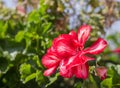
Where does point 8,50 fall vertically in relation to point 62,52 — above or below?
below

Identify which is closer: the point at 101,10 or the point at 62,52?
the point at 62,52

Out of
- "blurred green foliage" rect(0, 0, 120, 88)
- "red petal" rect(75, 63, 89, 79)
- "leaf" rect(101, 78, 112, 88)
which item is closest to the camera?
"red petal" rect(75, 63, 89, 79)

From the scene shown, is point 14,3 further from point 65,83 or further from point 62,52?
point 62,52

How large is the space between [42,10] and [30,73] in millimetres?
526

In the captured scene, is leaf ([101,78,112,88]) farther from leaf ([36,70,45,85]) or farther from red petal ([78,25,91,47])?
leaf ([36,70,45,85])

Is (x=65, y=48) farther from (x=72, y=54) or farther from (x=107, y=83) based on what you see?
(x=107, y=83)

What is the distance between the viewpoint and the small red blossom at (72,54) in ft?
4.09

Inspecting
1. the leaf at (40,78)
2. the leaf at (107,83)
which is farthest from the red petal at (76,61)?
the leaf at (40,78)

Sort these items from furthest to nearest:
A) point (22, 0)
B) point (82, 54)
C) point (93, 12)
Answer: point (22, 0) < point (93, 12) < point (82, 54)

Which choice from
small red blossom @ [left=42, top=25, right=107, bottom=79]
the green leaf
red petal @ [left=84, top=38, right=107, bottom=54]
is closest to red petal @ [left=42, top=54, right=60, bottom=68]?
small red blossom @ [left=42, top=25, right=107, bottom=79]

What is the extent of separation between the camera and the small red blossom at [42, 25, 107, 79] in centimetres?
125

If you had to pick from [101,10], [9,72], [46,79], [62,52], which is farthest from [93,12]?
[62,52]

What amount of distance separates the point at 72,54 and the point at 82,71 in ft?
0.25

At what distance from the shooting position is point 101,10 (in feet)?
7.63
